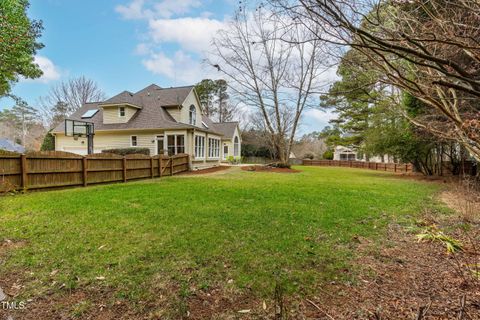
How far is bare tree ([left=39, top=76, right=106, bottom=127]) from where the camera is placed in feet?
109

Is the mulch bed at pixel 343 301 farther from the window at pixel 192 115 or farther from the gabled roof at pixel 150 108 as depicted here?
the window at pixel 192 115

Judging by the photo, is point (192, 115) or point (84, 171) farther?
point (192, 115)

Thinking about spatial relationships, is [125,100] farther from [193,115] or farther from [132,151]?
[193,115]

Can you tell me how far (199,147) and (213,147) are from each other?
3.11m

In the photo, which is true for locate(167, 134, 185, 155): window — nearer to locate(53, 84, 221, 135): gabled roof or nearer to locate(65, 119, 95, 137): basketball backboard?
locate(53, 84, 221, 135): gabled roof

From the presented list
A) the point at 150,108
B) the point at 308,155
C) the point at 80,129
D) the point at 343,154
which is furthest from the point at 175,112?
the point at 343,154

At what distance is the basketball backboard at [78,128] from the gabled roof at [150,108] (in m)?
1.61

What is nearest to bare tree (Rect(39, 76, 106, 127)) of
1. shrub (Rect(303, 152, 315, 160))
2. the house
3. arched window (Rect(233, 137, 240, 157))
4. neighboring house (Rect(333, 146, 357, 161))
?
the house

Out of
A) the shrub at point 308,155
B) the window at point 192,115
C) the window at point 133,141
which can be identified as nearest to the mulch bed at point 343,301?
the window at point 133,141

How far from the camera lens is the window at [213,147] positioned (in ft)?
70.6

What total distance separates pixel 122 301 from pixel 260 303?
1.40 meters

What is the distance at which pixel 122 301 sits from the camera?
8.67ft

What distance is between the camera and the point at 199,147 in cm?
1947

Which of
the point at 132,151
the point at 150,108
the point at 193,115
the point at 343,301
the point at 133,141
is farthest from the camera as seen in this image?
the point at 193,115
